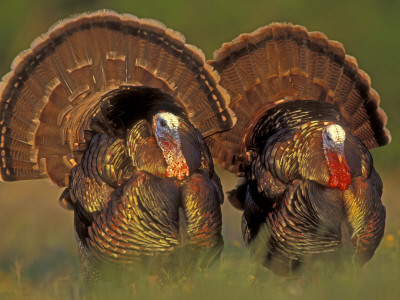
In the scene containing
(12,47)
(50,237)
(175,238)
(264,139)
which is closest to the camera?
(175,238)

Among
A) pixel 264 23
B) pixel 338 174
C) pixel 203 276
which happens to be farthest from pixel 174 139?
pixel 264 23

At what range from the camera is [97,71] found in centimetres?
614

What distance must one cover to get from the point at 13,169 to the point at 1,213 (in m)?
2.37

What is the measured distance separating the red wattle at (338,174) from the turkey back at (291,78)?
96cm

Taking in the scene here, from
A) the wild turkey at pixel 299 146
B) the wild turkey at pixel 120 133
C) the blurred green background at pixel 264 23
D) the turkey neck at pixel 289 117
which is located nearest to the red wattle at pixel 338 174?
the wild turkey at pixel 299 146

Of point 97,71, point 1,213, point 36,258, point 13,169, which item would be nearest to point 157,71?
point 97,71

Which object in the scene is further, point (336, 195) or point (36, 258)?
point (36, 258)

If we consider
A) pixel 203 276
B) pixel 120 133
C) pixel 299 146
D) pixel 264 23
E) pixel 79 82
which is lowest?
pixel 203 276

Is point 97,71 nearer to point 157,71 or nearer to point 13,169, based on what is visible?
point 157,71

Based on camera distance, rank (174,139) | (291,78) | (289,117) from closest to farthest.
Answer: (174,139) → (289,117) → (291,78)

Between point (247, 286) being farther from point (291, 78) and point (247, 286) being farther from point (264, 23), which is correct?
point (264, 23)

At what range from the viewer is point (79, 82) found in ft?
20.2

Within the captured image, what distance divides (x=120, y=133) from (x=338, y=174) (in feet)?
4.59

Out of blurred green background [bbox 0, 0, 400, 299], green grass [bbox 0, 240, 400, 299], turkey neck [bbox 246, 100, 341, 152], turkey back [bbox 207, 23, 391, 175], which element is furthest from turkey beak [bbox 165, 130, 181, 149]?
blurred green background [bbox 0, 0, 400, 299]
